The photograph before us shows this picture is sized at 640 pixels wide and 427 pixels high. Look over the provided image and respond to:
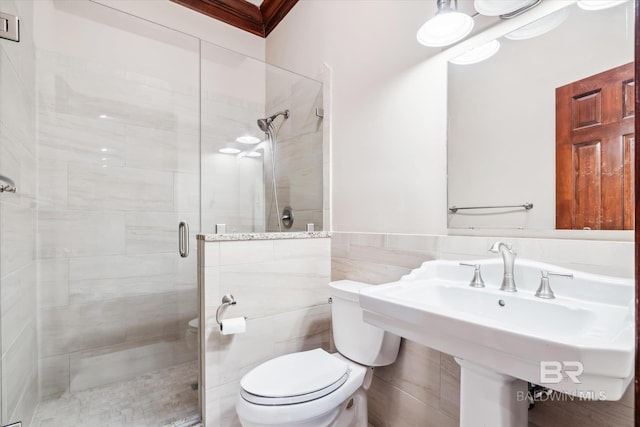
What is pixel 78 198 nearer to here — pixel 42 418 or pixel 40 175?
pixel 40 175

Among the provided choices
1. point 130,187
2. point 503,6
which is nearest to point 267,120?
point 130,187

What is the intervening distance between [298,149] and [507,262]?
4.75ft

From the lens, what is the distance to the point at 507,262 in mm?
1051

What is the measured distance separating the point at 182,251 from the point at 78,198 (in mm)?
705

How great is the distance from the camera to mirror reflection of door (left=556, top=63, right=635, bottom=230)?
877 millimetres

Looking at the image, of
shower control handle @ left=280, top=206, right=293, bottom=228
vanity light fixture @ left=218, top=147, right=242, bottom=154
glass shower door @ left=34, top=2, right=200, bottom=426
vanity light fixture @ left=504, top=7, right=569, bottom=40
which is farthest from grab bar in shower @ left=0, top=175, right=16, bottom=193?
vanity light fixture @ left=504, top=7, right=569, bottom=40

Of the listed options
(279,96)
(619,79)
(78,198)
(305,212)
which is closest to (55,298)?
(78,198)

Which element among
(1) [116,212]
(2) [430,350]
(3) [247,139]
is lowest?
(2) [430,350]

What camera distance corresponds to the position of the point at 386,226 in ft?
5.24

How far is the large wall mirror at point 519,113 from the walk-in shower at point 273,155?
1.04 meters

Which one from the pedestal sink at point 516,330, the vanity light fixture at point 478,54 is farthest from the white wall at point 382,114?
the pedestal sink at point 516,330

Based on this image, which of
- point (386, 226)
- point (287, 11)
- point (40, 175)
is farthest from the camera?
point (287, 11)

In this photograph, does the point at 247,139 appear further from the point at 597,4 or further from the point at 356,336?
the point at 597,4

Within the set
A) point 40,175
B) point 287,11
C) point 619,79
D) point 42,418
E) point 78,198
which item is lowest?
point 42,418
